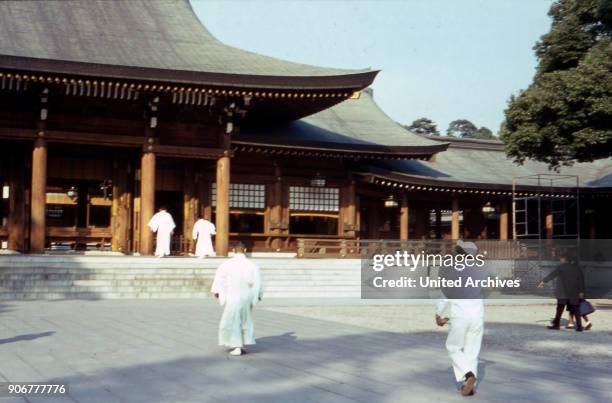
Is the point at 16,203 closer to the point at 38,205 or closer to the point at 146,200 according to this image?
the point at 38,205

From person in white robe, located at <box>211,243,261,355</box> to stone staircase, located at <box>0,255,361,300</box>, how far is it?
28.8 feet

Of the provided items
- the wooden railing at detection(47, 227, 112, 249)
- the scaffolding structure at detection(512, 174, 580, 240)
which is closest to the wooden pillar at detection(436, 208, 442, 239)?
the scaffolding structure at detection(512, 174, 580, 240)

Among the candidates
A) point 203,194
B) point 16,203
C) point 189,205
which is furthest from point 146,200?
point 16,203

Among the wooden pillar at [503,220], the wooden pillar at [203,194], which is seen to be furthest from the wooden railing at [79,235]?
the wooden pillar at [503,220]

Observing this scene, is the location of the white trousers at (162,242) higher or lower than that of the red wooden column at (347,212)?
lower

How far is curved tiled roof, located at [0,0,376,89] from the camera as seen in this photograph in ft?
63.8

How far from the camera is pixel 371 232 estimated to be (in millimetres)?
29078

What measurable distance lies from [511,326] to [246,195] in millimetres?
12505

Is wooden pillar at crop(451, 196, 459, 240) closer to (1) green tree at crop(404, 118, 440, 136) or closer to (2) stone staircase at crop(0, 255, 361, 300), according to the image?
(2) stone staircase at crop(0, 255, 361, 300)

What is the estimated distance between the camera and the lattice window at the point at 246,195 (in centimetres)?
2490

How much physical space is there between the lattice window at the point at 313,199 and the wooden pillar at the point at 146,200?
6.25 metres

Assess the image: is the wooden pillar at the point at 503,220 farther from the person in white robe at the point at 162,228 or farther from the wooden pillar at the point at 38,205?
the wooden pillar at the point at 38,205

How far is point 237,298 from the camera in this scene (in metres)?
9.82

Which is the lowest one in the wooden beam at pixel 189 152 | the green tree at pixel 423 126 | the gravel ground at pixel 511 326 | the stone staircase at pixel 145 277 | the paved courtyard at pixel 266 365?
the gravel ground at pixel 511 326
